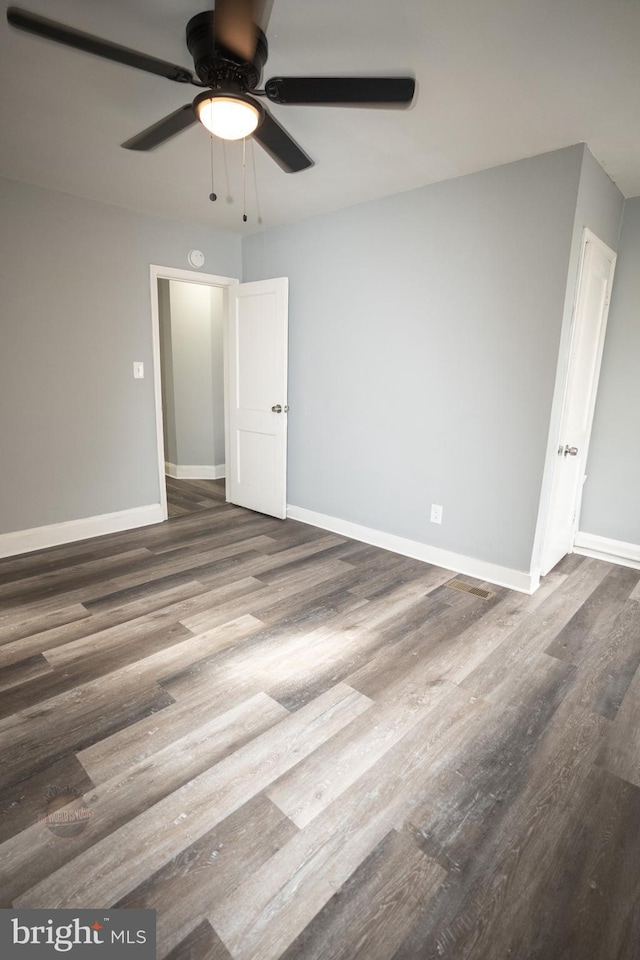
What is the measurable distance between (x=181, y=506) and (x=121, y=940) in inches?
146

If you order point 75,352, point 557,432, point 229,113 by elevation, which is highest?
point 229,113

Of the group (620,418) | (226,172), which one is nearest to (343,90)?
(226,172)

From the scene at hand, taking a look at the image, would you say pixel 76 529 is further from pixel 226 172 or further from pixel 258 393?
pixel 226 172

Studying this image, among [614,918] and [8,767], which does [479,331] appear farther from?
[8,767]

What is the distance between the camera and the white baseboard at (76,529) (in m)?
3.33

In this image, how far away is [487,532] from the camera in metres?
3.05

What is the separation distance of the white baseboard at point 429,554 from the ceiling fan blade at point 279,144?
246 cm

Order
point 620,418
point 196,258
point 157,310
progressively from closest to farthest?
point 620,418
point 157,310
point 196,258

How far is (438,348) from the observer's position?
3098 millimetres

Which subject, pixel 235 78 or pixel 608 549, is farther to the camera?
pixel 608 549

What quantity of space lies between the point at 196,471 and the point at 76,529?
216 centimetres

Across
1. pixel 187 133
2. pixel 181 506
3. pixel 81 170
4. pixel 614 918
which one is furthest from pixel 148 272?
pixel 614 918

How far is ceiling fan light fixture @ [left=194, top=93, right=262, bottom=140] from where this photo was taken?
1578mm

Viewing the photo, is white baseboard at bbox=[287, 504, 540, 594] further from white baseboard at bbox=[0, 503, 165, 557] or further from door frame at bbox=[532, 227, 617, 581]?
white baseboard at bbox=[0, 503, 165, 557]
